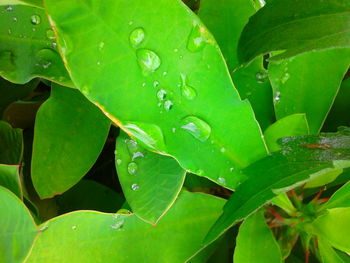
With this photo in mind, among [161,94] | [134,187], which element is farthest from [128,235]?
[161,94]

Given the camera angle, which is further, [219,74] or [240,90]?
[240,90]

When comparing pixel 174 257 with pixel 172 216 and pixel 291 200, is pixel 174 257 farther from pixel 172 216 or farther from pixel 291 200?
pixel 291 200

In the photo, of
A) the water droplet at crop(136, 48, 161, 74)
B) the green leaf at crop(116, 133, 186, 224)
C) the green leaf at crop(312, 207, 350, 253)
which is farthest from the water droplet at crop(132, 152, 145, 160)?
the green leaf at crop(312, 207, 350, 253)

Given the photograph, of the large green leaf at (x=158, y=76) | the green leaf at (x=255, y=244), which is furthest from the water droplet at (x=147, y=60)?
the green leaf at (x=255, y=244)

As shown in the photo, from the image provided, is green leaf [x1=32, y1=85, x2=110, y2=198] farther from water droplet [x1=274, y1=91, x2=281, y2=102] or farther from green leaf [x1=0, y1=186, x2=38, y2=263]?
water droplet [x1=274, y1=91, x2=281, y2=102]

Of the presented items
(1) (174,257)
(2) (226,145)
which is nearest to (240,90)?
(2) (226,145)

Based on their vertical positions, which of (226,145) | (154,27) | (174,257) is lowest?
(174,257)
